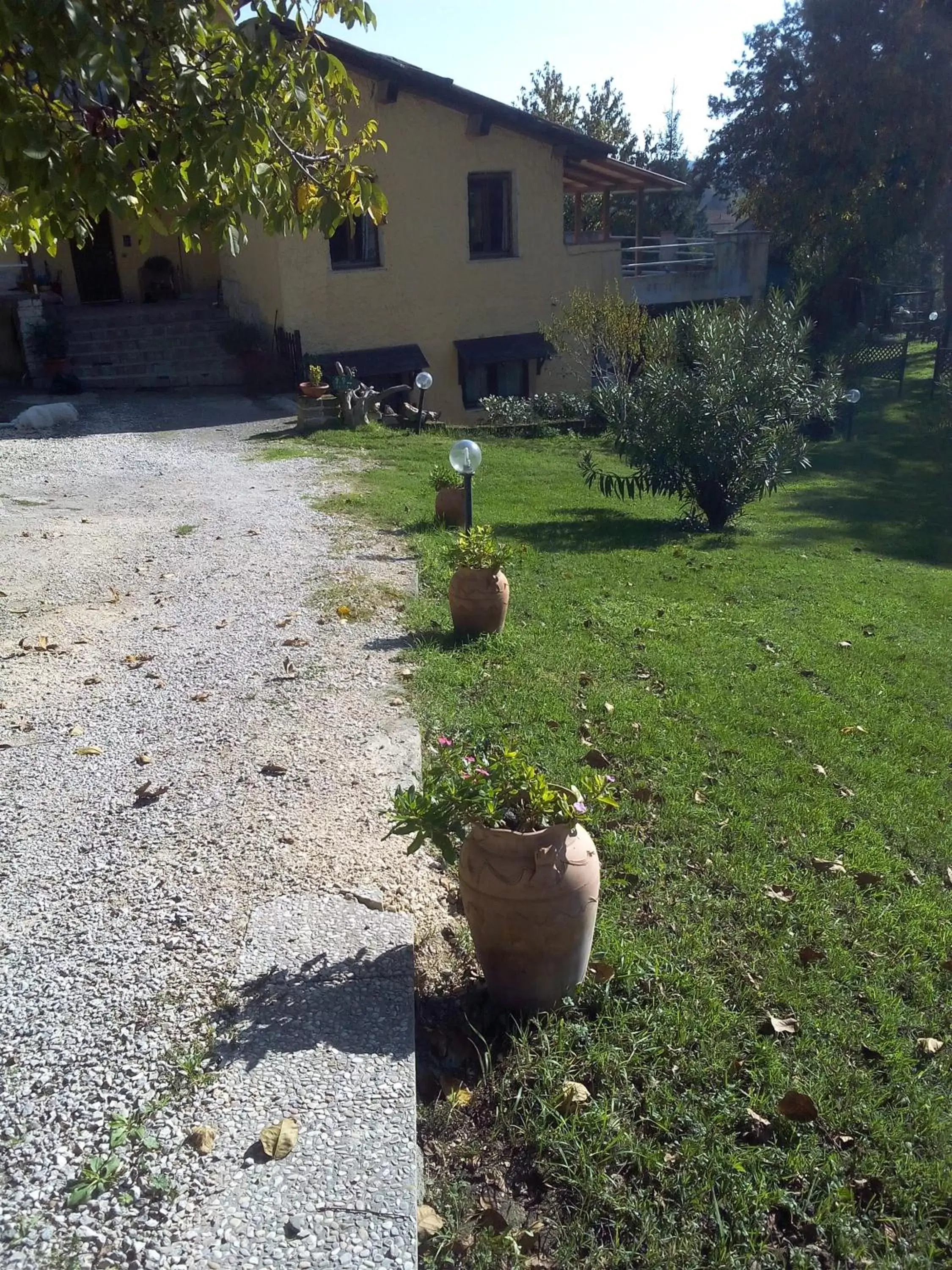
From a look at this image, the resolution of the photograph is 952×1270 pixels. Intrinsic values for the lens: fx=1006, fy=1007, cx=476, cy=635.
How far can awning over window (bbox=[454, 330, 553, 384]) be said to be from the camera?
20125 millimetres

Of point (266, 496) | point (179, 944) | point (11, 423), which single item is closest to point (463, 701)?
point (179, 944)

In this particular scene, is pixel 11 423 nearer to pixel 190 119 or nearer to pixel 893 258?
pixel 190 119

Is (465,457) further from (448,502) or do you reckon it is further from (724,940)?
(724,940)

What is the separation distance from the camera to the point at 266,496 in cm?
1094

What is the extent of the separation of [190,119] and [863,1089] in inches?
148

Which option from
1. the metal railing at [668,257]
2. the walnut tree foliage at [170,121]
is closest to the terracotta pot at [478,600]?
the walnut tree foliage at [170,121]

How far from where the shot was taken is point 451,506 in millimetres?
9422

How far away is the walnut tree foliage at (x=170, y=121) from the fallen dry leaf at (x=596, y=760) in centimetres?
261

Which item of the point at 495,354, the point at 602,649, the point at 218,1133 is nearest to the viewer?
the point at 218,1133

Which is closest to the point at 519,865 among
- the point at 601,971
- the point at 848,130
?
the point at 601,971

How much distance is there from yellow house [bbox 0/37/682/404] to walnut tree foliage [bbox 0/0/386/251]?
1424 cm

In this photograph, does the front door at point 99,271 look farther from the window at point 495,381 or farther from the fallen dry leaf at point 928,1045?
the fallen dry leaf at point 928,1045

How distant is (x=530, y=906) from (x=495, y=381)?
62.7 feet

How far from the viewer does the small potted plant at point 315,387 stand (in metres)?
15.9
